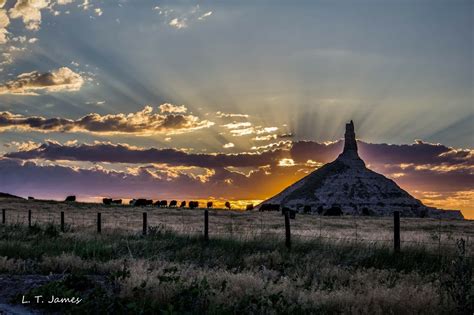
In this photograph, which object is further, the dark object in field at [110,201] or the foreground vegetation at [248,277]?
the dark object in field at [110,201]

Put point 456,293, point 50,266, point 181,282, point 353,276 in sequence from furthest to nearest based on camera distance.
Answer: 1. point 50,266
2. point 353,276
3. point 181,282
4. point 456,293

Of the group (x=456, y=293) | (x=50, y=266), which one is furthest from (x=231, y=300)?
(x=50, y=266)

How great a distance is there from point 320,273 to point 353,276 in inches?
41.2

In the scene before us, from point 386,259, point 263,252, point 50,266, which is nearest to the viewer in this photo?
point 50,266

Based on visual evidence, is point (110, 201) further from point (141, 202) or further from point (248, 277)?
point (248, 277)

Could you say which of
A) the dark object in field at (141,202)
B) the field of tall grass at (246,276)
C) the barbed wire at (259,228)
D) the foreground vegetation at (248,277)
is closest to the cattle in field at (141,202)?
the dark object in field at (141,202)

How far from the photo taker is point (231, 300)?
10414 millimetres

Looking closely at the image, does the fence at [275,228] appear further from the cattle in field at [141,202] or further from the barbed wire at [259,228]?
the cattle in field at [141,202]

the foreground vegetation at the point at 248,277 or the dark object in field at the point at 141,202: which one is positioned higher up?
the dark object in field at the point at 141,202

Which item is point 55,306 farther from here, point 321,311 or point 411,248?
point 411,248

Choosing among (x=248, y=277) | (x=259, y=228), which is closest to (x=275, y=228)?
(x=259, y=228)

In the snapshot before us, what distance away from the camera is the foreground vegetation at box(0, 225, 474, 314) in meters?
9.93

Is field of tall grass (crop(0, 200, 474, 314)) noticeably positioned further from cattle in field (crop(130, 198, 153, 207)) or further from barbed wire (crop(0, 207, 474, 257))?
cattle in field (crop(130, 198, 153, 207))

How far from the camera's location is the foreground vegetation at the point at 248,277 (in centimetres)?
993
